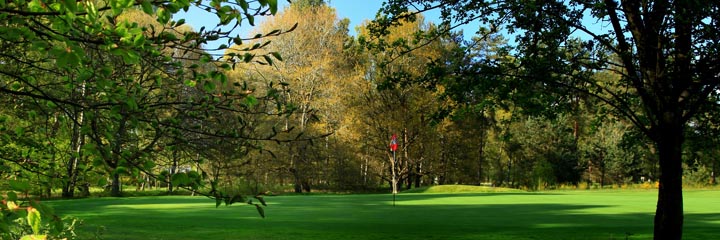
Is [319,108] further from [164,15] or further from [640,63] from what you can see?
[164,15]

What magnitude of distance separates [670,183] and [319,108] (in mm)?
21721

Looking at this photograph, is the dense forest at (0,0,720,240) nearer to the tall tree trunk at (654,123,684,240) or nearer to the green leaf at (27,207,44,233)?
the tall tree trunk at (654,123,684,240)

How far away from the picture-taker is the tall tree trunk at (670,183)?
7500 mm

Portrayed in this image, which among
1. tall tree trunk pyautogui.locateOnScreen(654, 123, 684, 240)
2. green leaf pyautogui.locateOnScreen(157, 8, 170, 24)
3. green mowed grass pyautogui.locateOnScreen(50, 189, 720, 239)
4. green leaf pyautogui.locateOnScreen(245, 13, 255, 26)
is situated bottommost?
green mowed grass pyautogui.locateOnScreen(50, 189, 720, 239)

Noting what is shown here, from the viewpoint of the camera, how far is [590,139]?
41969 millimetres

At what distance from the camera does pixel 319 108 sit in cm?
2850

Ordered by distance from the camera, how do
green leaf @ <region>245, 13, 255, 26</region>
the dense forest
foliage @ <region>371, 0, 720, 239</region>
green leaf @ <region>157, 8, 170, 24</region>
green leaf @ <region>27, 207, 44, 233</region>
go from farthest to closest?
foliage @ <region>371, 0, 720, 239</region> → the dense forest → green leaf @ <region>245, 13, 255, 26</region> → green leaf @ <region>157, 8, 170, 24</region> → green leaf @ <region>27, 207, 44, 233</region>

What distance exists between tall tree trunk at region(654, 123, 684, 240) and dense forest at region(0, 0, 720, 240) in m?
0.17

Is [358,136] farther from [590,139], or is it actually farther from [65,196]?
[590,139]

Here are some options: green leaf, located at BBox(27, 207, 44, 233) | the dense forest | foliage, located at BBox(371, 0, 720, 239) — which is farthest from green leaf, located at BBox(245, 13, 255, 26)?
foliage, located at BBox(371, 0, 720, 239)

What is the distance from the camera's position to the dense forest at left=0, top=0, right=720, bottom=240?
2951 millimetres

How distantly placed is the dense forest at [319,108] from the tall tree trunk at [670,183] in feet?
0.57

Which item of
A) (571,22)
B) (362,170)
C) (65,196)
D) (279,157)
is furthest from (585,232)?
(362,170)

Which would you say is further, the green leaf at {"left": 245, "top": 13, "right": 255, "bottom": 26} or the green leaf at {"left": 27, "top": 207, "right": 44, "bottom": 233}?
the green leaf at {"left": 245, "top": 13, "right": 255, "bottom": 26}
